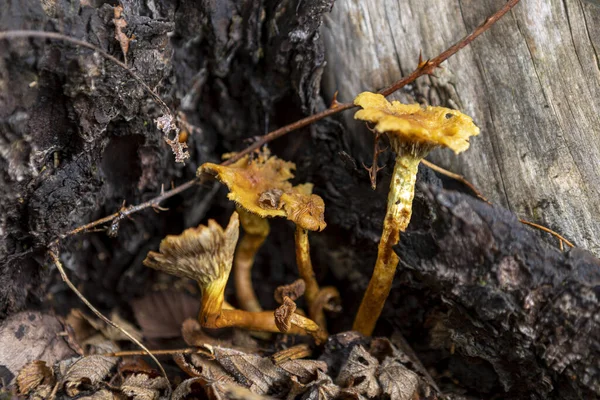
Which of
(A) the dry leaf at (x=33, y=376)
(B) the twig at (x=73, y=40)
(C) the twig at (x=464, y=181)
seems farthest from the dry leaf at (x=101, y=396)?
(C) the twig at (x=464, y=181)

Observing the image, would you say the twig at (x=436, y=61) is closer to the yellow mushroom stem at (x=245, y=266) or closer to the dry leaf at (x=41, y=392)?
the yellow mushroom stem at (x=245, y=266)

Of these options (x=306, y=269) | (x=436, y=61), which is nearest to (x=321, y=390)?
(x=306, y=269)

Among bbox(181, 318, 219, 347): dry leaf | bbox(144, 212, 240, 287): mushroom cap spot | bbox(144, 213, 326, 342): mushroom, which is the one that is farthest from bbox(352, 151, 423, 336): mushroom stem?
bbox(181, 318, 219, 347): dry leaf

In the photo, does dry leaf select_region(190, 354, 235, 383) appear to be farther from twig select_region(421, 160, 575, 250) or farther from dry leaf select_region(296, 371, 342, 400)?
twig select_region(421, 160, 575, 250)

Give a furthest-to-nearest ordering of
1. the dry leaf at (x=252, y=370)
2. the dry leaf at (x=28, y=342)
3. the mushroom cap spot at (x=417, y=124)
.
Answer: the dry leaf at (x=28, y=342), the dry leaf at (x=252, y=370), the mushroom cap spot at (x=417, y=124)

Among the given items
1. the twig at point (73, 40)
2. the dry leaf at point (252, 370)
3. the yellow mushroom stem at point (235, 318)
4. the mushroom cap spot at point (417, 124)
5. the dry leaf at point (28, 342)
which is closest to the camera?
the twig at point (73, 40)

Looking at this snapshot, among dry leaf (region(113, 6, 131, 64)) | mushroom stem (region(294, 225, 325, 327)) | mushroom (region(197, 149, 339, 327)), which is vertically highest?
dry leaf (region(113, 6, 131, 64))

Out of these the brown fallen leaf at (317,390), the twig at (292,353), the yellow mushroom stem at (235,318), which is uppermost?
the yellow mushroom stem at (235,318)

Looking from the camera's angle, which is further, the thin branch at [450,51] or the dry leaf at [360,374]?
the thin branch at [450,51]

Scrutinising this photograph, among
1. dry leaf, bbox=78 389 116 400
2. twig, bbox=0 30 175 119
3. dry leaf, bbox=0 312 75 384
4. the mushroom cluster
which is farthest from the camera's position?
dry leaf, bbox=0 312 75 384
